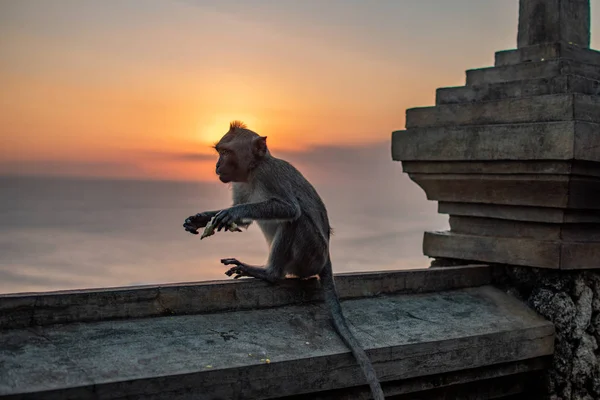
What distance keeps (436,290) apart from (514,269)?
0.55 meters

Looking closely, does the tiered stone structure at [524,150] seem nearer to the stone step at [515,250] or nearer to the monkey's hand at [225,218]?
the stone step at [515,250]

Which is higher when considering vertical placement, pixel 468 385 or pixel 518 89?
pixel 518 89

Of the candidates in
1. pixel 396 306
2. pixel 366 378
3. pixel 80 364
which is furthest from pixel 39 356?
pixel 396 306

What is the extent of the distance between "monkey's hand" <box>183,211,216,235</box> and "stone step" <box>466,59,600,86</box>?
1980 millimetres

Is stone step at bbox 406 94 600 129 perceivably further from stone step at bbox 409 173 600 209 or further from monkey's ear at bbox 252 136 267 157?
monkey's ear at bbox 252 136 267 157

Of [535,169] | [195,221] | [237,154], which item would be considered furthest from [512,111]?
[195,221]

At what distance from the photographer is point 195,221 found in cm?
418

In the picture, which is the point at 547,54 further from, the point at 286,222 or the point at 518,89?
the point at 286,222

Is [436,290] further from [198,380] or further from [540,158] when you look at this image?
[198,380]

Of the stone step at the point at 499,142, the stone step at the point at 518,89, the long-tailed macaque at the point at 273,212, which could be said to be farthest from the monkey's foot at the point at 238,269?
the stone step at the point at 518,89

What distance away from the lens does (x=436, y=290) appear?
4.68 m

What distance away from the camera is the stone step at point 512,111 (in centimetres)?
430

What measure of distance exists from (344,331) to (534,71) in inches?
84.0

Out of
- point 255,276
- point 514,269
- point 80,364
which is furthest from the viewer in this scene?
point 514,269
